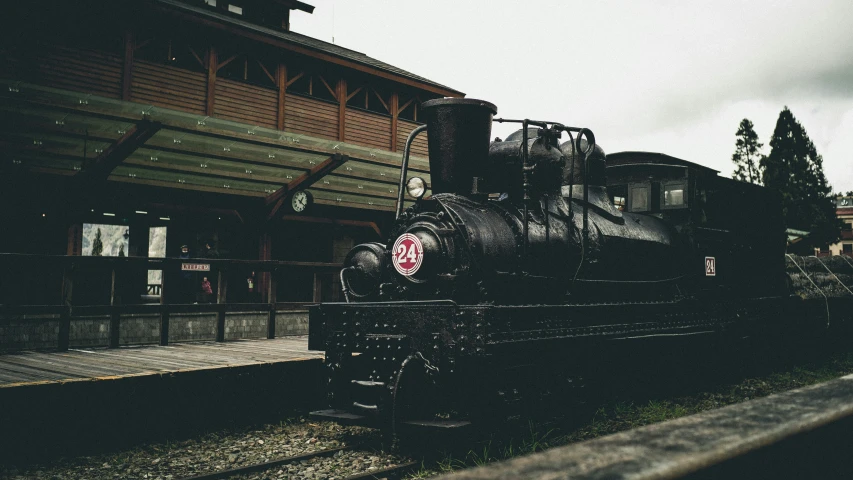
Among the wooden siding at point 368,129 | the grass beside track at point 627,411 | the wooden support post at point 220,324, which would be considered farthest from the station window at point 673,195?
the wooden siding at point 368,129

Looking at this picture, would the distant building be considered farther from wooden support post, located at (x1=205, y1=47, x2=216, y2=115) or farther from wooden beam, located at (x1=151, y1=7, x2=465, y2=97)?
wooden support post, located at (x1=205, y1=47, x2=216, y2=115)

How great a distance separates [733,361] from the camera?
8.89m

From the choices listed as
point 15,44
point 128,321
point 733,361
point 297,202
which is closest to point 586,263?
point 733,361

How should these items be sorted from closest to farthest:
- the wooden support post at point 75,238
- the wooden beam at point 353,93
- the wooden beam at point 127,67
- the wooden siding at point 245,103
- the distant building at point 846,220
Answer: the wooden support post at point 75,238, the wooden beam at point 127,67, the wooden siding at point 245,103, the wooden beam at point 353,93, the distant building at point 846,220

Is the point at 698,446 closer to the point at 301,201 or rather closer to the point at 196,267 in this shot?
the point at 196,267

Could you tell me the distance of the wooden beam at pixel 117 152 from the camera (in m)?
9.92

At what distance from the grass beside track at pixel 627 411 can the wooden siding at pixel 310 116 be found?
410 inches

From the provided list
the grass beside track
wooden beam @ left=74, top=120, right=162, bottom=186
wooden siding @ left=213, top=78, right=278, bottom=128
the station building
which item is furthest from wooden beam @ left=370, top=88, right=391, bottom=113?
the grass beside track

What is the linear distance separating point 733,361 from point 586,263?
3.92 metres

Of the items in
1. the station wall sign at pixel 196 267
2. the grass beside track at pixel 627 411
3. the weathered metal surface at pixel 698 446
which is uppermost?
the station wall sign at pixel 196 267

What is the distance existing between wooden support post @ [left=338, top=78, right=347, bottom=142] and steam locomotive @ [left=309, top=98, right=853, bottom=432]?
31.8 ft

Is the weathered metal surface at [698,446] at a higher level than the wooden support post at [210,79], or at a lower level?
lower

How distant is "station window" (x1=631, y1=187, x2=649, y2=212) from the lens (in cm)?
834

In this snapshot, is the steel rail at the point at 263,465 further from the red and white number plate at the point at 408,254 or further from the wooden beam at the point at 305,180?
the wooden beam at the point at 305,180
